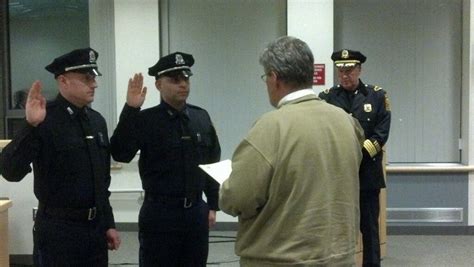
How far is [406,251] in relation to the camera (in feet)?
15.8

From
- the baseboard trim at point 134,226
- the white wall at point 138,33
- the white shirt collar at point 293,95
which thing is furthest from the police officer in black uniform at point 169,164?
the baseboard trim at point 134,226

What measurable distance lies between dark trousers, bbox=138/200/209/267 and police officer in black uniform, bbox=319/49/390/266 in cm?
144

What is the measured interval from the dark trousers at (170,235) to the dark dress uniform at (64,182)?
261 mm

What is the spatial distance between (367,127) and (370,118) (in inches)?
2.5

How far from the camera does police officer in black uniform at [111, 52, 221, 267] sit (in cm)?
269

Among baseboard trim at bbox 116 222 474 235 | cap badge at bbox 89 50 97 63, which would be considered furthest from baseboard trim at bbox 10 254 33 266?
cap badge at bbox 89 50 97 63

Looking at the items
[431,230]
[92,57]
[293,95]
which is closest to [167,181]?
[92,57]

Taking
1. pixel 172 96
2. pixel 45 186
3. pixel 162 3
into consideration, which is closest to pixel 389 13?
pixel 162 3

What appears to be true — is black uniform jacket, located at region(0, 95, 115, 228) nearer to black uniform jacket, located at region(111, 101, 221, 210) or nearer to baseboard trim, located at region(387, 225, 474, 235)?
black uniform jacket, located at region(111, 101, 221, 210)

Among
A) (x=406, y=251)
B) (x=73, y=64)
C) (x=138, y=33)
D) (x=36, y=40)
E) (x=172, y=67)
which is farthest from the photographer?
(x=36, y=40)

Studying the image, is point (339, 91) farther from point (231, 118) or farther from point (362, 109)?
point (231, 118)

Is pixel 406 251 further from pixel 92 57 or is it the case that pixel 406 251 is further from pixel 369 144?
pixel 92 57

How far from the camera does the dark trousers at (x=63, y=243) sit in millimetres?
2311

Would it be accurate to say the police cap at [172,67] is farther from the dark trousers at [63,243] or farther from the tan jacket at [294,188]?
the tan jacket at [294,188]
